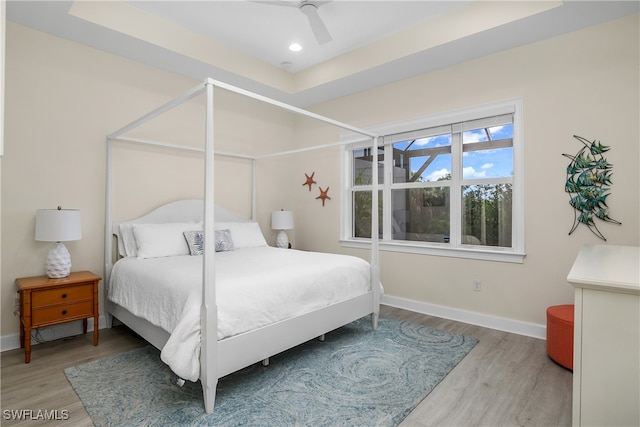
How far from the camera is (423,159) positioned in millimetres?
3869

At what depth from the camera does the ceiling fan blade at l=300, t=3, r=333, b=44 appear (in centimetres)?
254

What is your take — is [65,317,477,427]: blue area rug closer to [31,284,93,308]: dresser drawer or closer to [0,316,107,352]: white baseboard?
[31,284,93,308]: dresser drawer

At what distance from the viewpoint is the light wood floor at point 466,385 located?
1.88 meters

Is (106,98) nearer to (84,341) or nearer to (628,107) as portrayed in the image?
(84,341)

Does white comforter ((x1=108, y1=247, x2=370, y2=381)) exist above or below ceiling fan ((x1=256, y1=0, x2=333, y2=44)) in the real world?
below

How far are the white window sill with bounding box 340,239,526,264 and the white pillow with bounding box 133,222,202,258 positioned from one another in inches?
79.7

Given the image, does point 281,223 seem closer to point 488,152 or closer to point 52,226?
point 52,226

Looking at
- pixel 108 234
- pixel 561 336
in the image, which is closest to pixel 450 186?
pixel 561 336

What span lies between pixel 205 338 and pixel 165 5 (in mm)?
2757

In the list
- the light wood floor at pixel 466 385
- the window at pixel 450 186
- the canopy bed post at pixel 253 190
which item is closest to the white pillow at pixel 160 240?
the light wood floor at pixel 466 385

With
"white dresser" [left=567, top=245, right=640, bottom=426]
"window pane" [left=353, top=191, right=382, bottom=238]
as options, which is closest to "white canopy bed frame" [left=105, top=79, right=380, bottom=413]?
"window pane" [left=353, top=191, right=382, bottom=238]

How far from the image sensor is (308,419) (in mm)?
1854

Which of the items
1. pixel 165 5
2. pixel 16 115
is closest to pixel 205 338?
pixel 16 115

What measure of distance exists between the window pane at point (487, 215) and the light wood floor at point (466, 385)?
3.01 ft
